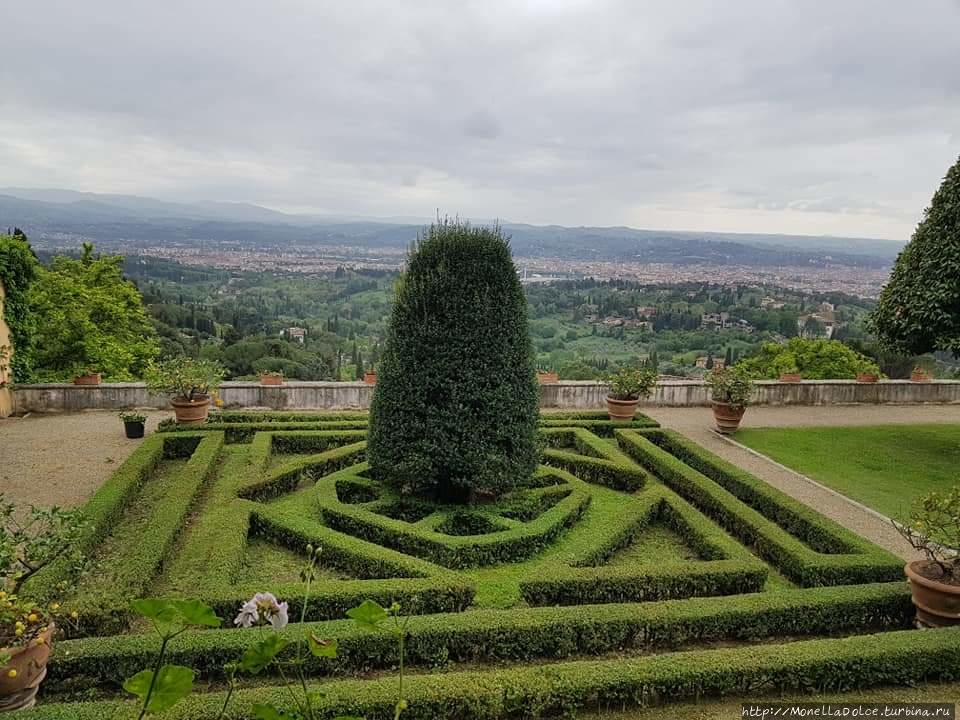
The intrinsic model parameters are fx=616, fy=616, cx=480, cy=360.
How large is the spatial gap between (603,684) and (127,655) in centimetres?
359

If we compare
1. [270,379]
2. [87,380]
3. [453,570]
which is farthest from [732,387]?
[87,380]

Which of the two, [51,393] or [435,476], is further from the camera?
[51,393]

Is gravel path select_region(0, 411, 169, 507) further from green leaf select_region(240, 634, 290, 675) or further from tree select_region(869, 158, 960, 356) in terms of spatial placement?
tree select_region(869, 158, 960, 356)

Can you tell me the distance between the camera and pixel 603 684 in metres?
4.57

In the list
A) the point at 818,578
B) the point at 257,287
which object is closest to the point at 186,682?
the point at 818,578

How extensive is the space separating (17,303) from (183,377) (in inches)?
201

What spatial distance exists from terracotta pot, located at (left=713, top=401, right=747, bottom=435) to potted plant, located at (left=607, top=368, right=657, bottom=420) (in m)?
1.44

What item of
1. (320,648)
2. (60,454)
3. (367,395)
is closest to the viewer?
(320,648)

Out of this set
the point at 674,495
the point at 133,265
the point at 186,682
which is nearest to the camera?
the point at 186,682

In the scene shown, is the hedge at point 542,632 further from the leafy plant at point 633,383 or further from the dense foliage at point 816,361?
the dense foliage at point 816,361

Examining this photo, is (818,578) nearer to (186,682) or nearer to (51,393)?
(186,682)

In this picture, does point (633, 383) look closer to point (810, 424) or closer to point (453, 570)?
point (810, 424)

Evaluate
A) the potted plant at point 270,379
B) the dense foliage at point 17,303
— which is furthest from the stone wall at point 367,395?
the dense foliage at point 17,303

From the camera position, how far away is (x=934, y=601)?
5.53 m
